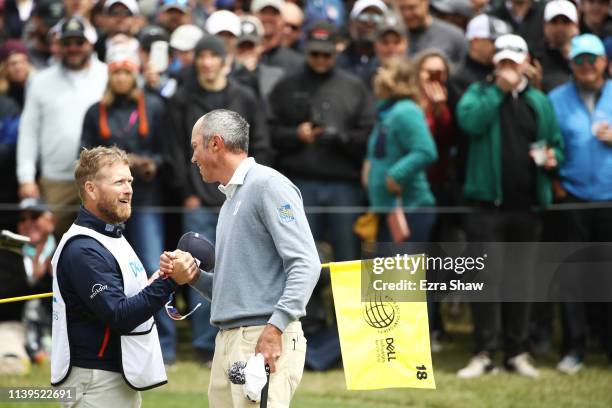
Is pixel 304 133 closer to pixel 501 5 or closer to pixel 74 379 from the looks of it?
pixel 501 5

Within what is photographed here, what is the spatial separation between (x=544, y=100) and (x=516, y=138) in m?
0.45

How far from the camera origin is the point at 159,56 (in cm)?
1252

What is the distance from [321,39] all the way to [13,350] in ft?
13.4

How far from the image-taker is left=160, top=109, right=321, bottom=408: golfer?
5.90 meters

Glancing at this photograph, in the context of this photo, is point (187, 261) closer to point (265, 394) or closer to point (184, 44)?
point (265, 394)

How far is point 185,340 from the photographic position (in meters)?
12.4

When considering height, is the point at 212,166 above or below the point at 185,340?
above

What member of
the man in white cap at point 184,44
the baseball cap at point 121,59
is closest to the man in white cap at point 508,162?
the baseball cap at point 121,59

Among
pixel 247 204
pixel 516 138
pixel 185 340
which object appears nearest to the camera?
pixel 247 204

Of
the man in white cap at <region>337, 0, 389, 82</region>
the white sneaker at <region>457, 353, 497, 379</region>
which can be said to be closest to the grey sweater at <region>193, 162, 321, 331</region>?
the white sneaker at <region>457, 353, 497, 379</region>

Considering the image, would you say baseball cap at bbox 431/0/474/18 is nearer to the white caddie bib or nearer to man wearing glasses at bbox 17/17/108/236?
man wearing glasses at bbox 17/17/108/236

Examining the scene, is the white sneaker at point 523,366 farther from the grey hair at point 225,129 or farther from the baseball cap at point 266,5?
the grey hair at point 225,129

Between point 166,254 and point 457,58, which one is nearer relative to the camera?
point 166,254

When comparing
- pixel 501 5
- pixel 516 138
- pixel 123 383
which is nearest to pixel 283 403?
pixel 123 383
